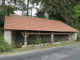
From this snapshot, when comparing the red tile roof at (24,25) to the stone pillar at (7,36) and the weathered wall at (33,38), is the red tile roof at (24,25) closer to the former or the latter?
the stone pillar at (7,36)

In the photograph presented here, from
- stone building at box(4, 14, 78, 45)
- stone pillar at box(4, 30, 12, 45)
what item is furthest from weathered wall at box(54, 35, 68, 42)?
stone pillar at box(4, 30, 12, 45)

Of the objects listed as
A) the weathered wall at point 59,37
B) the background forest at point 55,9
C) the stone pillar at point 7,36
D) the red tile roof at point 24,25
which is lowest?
the weathered wall at point 59,37

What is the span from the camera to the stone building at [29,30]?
8.28 meters

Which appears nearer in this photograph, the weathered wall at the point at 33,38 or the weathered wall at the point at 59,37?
the weathered wall at the point at 33,38

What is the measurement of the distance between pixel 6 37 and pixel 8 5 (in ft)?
45.9

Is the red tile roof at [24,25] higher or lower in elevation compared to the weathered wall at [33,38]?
higher

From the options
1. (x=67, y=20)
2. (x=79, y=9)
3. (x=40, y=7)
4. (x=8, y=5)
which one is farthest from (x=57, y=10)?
(x=8, y=5)

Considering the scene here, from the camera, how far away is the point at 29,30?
9859 mm

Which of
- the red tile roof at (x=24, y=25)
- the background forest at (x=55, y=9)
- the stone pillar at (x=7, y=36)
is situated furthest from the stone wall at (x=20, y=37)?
the background forest at (x=55, y=9)

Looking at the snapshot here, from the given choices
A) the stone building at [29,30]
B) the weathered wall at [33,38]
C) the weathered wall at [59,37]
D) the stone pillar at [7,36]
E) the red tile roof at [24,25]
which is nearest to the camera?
the stone pillar at [7,36]

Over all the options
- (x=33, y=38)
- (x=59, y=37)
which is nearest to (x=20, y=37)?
(x=33, y=38)

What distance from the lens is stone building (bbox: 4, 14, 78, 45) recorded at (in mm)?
8283

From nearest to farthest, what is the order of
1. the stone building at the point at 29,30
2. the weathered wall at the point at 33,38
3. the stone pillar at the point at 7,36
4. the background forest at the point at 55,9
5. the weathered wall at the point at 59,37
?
1. the stone pillar at the point at 7,36
2. the stone building at the point at 29,30
3. the weathered wall at the point at 33,38
4. the weathered wall at the point at 59,37
5. the background forest at the point at 55,9

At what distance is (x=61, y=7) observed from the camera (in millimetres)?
19359
